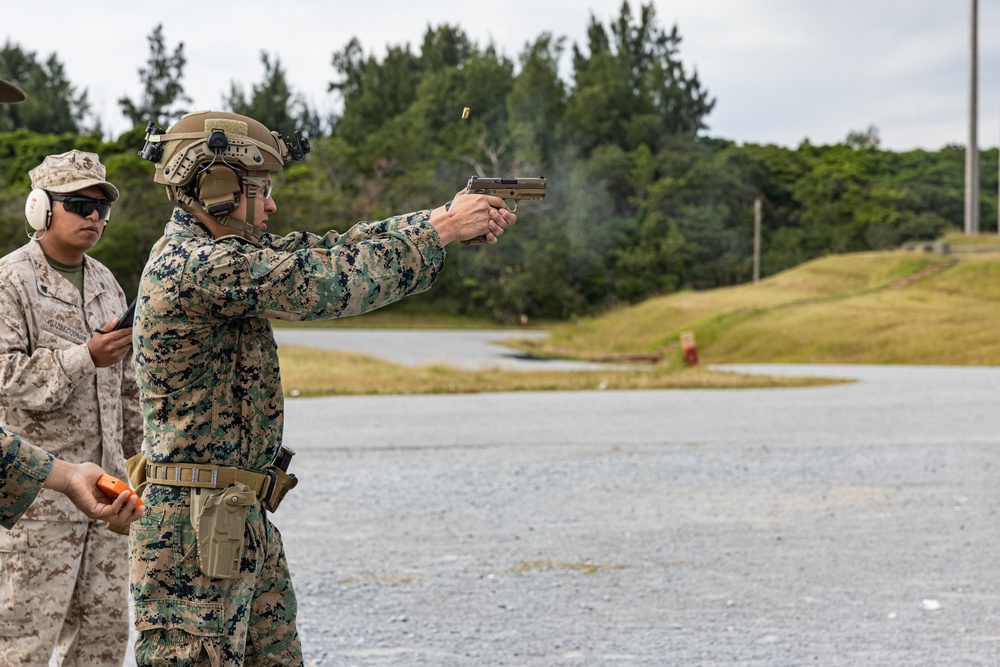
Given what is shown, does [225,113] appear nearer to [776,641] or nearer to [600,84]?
[776,641]

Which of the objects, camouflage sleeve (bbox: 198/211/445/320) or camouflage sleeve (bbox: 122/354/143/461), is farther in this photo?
camouflage sleeve (bbox: 122/354/143/461)

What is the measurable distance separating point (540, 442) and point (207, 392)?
9.34 metres

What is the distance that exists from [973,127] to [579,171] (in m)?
20.8

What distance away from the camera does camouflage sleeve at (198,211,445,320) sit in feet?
9.03

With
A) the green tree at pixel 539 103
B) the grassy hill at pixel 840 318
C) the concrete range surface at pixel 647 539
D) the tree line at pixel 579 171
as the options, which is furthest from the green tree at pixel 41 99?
the concrete range surface at pixel 647 539

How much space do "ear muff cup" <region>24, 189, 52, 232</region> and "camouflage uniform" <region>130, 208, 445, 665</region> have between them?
1.07 m

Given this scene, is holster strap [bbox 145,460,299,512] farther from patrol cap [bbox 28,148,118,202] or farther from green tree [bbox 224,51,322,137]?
green tree [bbox 224,51,322,137]

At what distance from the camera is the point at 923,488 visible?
9.26 meters

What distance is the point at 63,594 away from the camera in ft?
12.0

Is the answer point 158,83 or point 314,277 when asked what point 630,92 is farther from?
point 314,277

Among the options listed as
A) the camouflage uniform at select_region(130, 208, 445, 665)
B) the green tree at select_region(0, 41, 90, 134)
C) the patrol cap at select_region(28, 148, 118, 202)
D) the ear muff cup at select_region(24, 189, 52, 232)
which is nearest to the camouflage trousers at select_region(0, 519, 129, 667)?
the camouflage uniform at select_region(130, 208, 445, 665)

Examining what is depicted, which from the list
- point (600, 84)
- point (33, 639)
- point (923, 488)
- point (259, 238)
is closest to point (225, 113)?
point (259, 238)

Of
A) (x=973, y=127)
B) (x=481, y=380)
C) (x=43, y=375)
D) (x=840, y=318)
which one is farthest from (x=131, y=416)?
(x=973, y=127)

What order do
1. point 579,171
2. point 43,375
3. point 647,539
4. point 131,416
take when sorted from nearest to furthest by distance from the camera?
point 43,375 < point 131,416 < point 647,539 < point 579,171
